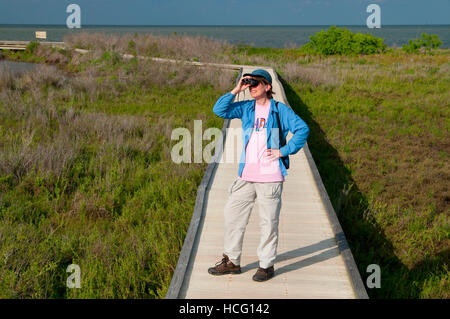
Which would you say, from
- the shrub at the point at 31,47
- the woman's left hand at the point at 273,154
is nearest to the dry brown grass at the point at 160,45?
the shrub at the point at 31,47

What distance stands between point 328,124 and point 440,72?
12.1 metres

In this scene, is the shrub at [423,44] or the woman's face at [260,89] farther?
the shrub at [423,44]

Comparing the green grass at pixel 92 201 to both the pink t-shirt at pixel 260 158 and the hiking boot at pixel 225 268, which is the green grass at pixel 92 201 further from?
the pink t-shirt at pixel 260 158

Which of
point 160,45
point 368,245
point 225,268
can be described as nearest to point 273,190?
point 225,268

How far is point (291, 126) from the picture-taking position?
11.6 feet

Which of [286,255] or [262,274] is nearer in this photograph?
[262,274]

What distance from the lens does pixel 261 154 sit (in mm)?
3627

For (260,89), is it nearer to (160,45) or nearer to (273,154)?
(273,154)

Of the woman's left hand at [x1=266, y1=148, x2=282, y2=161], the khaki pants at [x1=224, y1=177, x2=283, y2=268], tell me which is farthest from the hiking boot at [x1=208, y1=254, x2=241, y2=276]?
the woman's left hand at [x1=266, y1=148, x2=282, y2=161]

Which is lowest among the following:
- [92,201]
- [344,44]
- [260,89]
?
[92,201]

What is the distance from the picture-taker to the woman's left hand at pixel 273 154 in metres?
3.50

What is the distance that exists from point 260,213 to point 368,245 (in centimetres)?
272

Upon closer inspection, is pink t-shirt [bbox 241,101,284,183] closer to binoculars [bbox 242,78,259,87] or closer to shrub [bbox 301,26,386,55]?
binoculars [bbox 242,78,259,87]

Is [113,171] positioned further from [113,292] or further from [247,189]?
[247,189]
